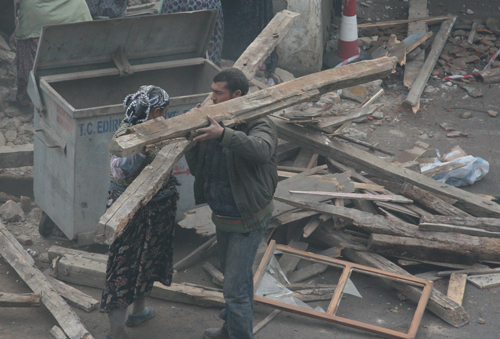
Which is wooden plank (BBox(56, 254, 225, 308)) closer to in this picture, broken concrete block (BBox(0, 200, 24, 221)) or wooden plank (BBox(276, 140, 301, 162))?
broken concrete block (BBox(0, 200, 24, 221))

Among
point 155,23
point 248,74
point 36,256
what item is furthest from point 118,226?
point 155,23

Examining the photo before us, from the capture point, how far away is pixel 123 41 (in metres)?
5.28

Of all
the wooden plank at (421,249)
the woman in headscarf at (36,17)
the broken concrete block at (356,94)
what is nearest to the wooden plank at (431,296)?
the wooden plank at (421,249)

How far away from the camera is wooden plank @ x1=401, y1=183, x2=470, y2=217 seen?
489 cm

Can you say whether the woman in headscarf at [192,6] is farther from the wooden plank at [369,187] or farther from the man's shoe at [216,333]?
the man's shoe at [216,333]

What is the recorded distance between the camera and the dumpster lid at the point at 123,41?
4859mm

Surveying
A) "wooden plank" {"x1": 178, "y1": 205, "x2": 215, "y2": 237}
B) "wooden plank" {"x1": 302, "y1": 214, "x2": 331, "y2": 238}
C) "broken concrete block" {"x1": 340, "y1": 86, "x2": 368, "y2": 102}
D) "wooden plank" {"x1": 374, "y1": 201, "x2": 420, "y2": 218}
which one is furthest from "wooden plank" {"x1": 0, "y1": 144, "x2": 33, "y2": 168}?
"broken concrete block" {"x1": 340, "y1": 86, "x2": 368, "y2": 102}

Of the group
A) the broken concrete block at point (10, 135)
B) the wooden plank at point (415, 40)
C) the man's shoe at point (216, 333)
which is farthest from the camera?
the wooden plank at point (415, 40)

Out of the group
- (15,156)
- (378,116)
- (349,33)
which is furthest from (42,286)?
(349,33)

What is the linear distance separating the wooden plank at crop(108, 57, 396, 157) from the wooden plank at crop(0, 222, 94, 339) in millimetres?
1575

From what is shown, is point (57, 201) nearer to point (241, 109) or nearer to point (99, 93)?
point (99, 93)

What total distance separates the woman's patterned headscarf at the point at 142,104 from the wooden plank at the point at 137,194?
0.88 feet

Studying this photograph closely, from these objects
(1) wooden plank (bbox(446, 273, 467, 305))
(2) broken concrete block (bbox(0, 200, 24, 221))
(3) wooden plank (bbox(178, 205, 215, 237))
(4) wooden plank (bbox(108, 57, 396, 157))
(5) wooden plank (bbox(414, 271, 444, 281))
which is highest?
(4) wooden plank (bbox(108, 57, 396, 157))

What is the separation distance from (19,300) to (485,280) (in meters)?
3.80
